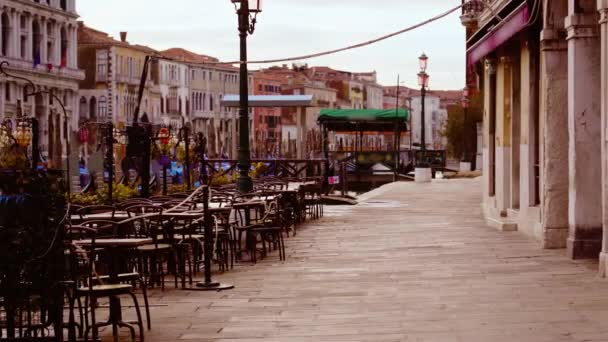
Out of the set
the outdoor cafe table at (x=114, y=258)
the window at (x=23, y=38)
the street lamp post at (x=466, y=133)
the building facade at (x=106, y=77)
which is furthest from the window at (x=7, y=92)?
the outdoor cafe table at (x=114, y=258)

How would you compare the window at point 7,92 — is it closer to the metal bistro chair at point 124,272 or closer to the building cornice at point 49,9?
the building cornice at point 49,9

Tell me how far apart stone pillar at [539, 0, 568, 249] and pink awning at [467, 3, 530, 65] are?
0.31 m

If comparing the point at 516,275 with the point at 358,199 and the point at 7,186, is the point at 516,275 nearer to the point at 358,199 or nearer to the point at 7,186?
the point at 7,186

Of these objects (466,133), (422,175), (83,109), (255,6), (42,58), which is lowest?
(422,175)

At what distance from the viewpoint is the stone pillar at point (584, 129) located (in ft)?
46.4

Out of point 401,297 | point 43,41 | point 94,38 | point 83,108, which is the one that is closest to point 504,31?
point 401,297

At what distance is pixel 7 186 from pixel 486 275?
6.39m

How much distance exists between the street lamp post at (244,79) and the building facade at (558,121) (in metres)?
3.73

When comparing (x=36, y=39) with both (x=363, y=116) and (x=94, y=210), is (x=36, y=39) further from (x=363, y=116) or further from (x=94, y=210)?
(x=94, y=210)

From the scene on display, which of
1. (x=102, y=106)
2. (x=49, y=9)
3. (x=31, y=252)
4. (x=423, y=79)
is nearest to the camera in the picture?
(x=31, y=252)

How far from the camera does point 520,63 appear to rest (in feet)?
66.2

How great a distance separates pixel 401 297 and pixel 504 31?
22.2 ft

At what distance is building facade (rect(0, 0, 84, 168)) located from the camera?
89.2 meters

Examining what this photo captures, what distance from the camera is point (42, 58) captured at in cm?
10050
